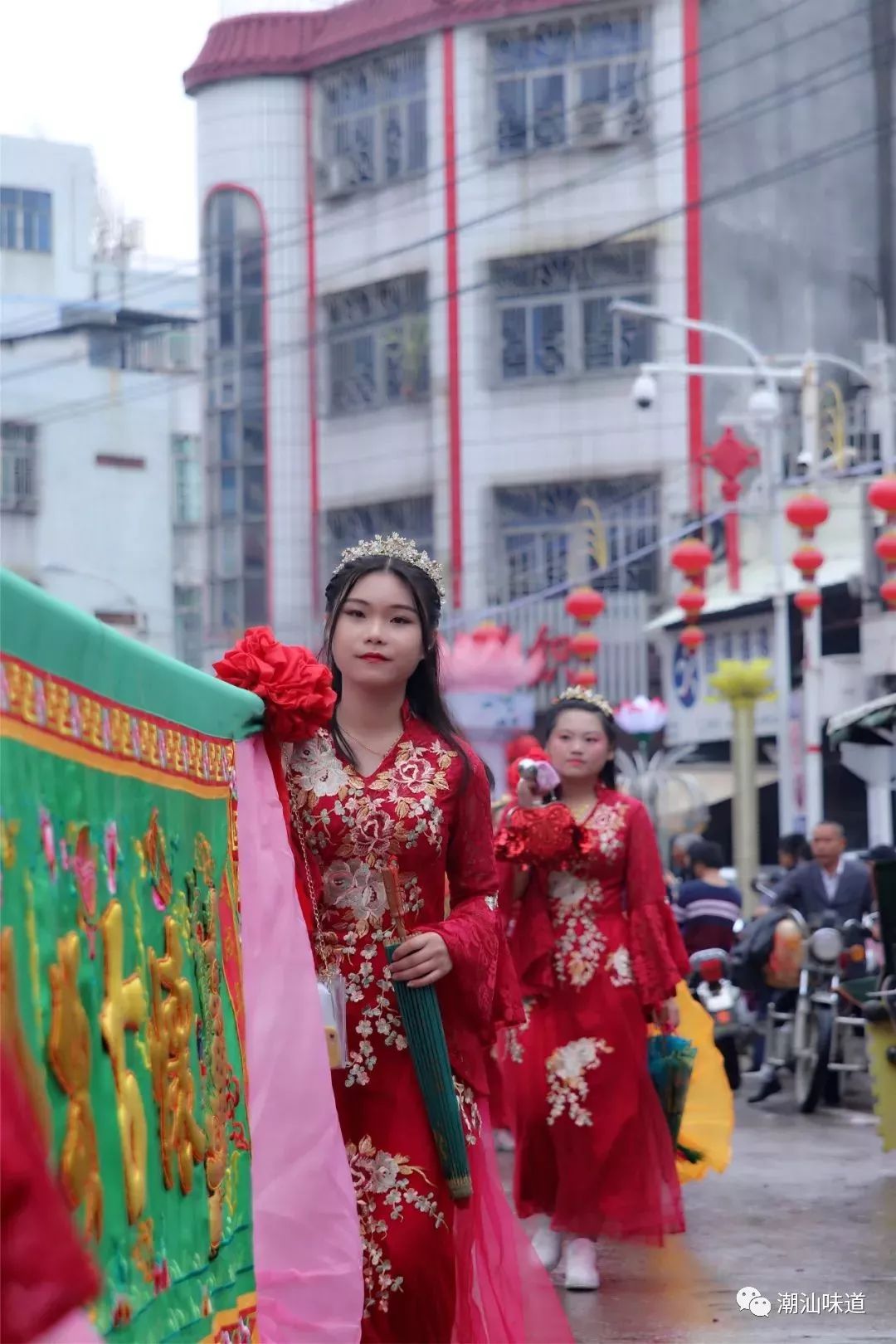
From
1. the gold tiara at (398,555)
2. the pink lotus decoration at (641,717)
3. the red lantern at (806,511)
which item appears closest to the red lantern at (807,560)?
the red lantern at (806,511)

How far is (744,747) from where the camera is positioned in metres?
22.0

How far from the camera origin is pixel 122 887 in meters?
2.99

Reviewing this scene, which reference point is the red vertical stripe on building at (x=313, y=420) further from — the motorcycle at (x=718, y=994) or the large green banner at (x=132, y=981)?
the large green banner at (x=132, y=981)

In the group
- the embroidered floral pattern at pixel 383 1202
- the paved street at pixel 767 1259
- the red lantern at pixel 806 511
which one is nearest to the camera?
the embroidered floral pattern at pixel 383 1202

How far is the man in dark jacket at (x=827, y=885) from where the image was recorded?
41.3ft

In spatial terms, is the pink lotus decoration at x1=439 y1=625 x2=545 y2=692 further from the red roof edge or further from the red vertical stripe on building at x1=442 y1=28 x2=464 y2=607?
the red roof edge

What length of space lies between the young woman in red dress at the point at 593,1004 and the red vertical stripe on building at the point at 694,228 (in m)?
22.4

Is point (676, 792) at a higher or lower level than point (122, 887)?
lower

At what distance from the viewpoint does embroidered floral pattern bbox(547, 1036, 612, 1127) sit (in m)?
7.42

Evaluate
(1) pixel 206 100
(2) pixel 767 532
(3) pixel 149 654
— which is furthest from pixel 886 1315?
(1) pixel 206 100

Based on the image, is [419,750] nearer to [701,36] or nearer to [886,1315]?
[886,1315]

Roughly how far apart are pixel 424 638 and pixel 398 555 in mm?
180

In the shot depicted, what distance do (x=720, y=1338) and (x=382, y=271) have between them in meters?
28.0

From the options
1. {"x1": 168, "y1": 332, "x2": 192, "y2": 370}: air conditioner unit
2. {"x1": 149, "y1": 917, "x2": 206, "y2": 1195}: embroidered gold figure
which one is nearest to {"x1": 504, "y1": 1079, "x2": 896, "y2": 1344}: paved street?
{"x1": 149, "y1": 917, "x2": 206, "y2": 1195}: embroidered gold figure
